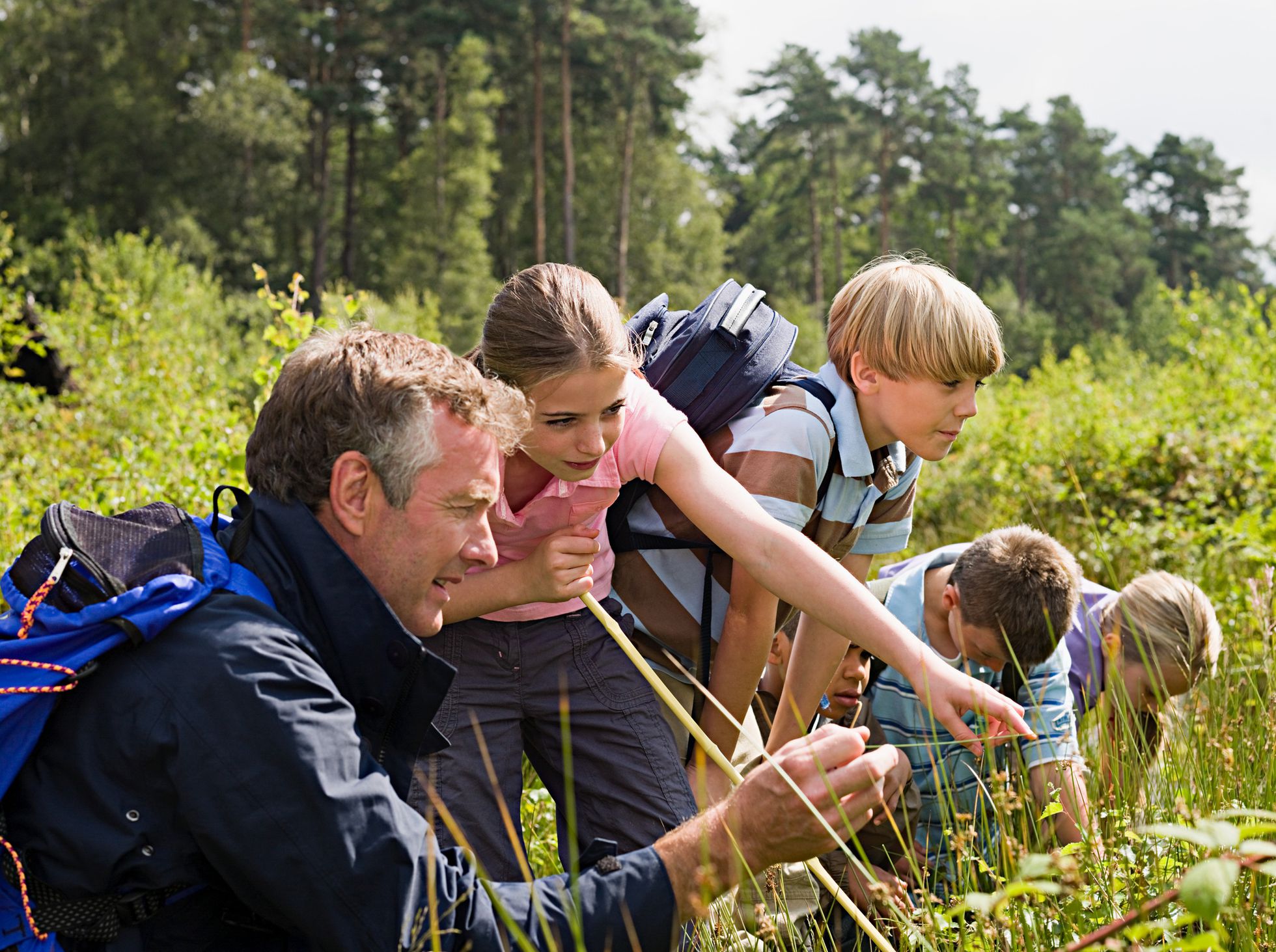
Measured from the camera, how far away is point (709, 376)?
2855mm

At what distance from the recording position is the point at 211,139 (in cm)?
3862

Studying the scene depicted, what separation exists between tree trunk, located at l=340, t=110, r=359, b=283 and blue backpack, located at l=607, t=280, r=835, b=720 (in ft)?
126

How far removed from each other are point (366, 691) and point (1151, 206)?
3088 inches

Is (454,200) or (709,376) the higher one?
(454,200)

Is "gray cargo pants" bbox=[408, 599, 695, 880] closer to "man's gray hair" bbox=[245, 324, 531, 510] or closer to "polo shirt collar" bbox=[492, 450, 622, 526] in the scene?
"polo shirt collar" bbox=[492, 450, 622, 526]

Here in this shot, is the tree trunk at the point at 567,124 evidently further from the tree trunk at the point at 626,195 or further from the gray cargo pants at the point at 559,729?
the gray cargo pants at the point at 559,729


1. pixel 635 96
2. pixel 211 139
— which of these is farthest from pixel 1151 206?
pixel 211 139

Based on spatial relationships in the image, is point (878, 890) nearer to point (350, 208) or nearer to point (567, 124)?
point (567, 124)

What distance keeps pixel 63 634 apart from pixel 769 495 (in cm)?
163

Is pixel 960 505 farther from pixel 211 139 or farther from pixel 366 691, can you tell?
pixel 211 139

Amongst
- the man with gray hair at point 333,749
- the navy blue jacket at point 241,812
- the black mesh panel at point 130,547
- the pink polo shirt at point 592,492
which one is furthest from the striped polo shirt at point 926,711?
the black mesh panel at point 130,547

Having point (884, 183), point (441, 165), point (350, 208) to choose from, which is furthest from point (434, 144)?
point (884, 183)

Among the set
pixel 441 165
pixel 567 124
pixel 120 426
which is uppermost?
pixel 567 124

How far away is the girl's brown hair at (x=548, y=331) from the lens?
248cm
